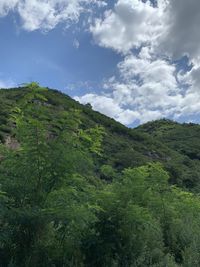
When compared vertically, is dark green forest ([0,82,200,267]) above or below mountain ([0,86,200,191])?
below

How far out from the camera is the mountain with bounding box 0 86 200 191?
54.4 m

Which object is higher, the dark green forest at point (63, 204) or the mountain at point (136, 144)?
the mountain at point (136, 144)

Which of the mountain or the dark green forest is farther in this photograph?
the mountain

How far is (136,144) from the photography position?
72.2 m

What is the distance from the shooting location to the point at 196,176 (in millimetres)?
59031

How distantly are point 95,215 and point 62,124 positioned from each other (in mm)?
2128

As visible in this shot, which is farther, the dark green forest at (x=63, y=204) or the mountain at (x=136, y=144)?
the mountain at (x=136, y=144)

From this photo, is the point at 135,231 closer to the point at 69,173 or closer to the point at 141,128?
the point at 69,173

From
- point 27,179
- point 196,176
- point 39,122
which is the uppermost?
point 196,176

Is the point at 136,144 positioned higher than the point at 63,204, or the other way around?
the point at 136,144

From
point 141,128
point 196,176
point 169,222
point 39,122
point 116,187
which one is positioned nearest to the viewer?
point 39,122

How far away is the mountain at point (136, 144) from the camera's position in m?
54.4

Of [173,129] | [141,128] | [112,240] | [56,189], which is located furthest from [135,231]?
[141,128]

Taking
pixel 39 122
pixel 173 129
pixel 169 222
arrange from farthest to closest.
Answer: pixel 173 129, pixel 169 222, pixel 39 122
